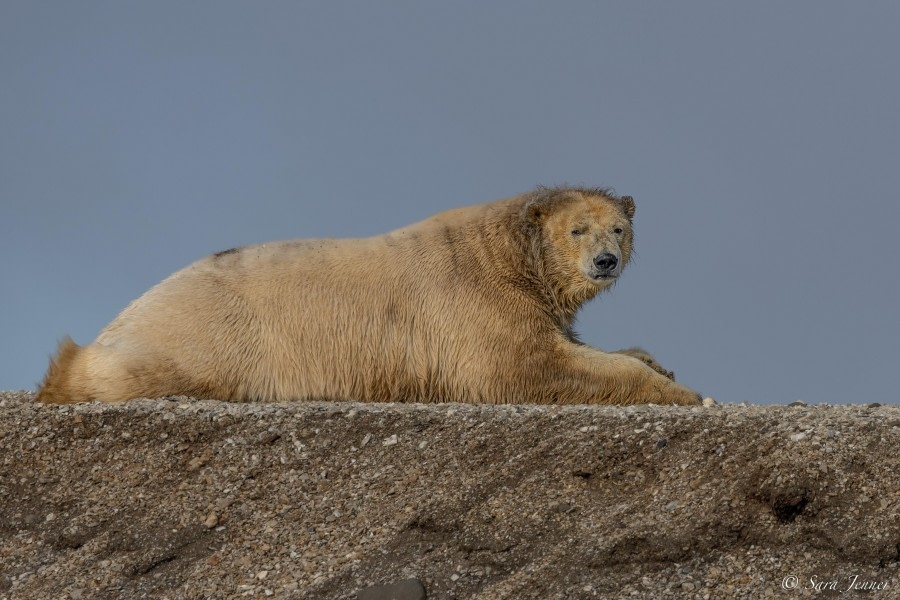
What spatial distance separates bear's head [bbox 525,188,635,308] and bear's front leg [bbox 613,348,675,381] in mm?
698

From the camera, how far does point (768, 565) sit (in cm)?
Result: 594

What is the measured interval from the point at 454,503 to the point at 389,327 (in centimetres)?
269

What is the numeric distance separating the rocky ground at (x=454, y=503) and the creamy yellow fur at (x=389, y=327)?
0.91 m

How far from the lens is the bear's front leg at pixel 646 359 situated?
9312mm

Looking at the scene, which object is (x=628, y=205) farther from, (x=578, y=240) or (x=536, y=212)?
(x=536, y=212)

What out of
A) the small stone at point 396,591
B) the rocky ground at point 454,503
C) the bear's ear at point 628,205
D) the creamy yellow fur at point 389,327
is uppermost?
the bear's ear at point 628,205

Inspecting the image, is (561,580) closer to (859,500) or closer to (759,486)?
(759,486)

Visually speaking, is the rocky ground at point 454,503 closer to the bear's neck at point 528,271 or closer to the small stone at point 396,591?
the small stone at point 396,591

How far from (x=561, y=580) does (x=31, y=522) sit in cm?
382

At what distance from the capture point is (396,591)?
5996 mm

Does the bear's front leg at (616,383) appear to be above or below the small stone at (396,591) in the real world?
above

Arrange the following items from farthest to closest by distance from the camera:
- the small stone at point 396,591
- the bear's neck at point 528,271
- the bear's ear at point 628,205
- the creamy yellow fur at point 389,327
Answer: the bear's ear at point 628,205 < the bear's neck at point 528,271 < the creamy yellow fur at point 389,327 < the small stone at point 396,591

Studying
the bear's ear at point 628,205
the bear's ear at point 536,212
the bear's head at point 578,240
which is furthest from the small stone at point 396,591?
the bear's ear at point 628,205

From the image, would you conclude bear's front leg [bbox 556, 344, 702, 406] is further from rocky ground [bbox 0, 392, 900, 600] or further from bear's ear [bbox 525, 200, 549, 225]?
bear's ear [bbox 525, 200, 549, 225]
